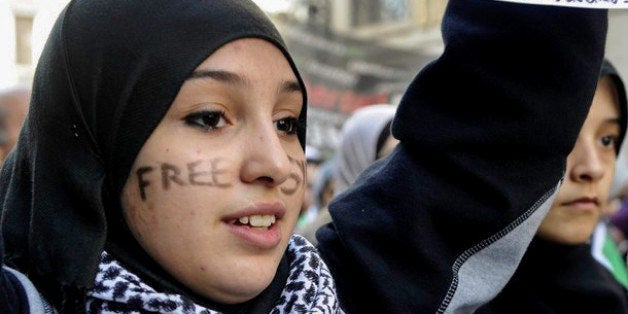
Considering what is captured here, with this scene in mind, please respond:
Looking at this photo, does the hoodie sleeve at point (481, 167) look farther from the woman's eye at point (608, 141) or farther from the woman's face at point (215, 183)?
the woman's eye at point (608, 141)

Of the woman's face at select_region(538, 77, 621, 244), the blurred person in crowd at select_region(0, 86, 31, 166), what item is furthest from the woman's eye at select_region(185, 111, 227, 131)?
the blurred person in crowd at select_region(0, 86, 31, 166)

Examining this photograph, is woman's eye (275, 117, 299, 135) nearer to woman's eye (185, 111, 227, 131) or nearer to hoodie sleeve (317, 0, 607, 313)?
woman's eye (185, 111, 227, 131)

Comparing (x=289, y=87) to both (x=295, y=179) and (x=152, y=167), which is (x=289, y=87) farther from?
(x=152, y=167)

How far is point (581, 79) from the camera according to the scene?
181 cm

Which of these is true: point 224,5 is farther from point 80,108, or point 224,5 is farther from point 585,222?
point 585,222

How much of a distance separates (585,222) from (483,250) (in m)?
0.54

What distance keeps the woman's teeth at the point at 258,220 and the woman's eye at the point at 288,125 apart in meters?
0.19

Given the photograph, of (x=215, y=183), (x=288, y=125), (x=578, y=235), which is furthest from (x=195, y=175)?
(x=578, y=235)

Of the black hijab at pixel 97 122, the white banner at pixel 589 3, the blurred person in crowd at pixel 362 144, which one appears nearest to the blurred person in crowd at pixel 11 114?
the blurred person in crowd at pixel 362 144

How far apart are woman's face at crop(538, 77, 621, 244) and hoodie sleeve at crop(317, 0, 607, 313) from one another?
39 cm

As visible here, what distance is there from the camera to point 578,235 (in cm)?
223

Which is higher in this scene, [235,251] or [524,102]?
[524,102]

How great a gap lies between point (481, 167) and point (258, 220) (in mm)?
550

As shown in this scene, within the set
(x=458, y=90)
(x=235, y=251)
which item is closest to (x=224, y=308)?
(x=235, y=251)
